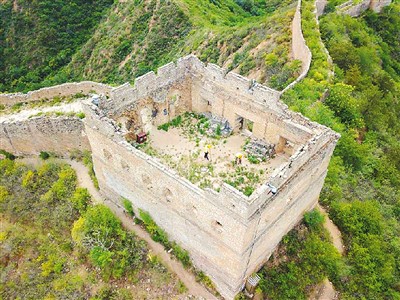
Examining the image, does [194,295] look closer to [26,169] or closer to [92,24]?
[26,169]

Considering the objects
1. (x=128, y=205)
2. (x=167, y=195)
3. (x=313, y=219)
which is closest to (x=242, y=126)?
(x=313, y=219)

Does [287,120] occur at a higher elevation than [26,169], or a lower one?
higher

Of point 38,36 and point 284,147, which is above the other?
point 284,147

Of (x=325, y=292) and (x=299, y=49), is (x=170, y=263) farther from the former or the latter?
(x=299, y=49)

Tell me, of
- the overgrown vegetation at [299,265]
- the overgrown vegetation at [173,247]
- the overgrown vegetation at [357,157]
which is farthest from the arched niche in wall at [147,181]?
the overgrown vegetation at [357,157]

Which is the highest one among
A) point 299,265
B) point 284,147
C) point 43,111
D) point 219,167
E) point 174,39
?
point 284,147

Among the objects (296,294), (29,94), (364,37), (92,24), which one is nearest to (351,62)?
(364,37)

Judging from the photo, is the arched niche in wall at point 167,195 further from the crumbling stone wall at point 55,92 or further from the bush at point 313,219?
the crumbling stone wall at point 55,92
